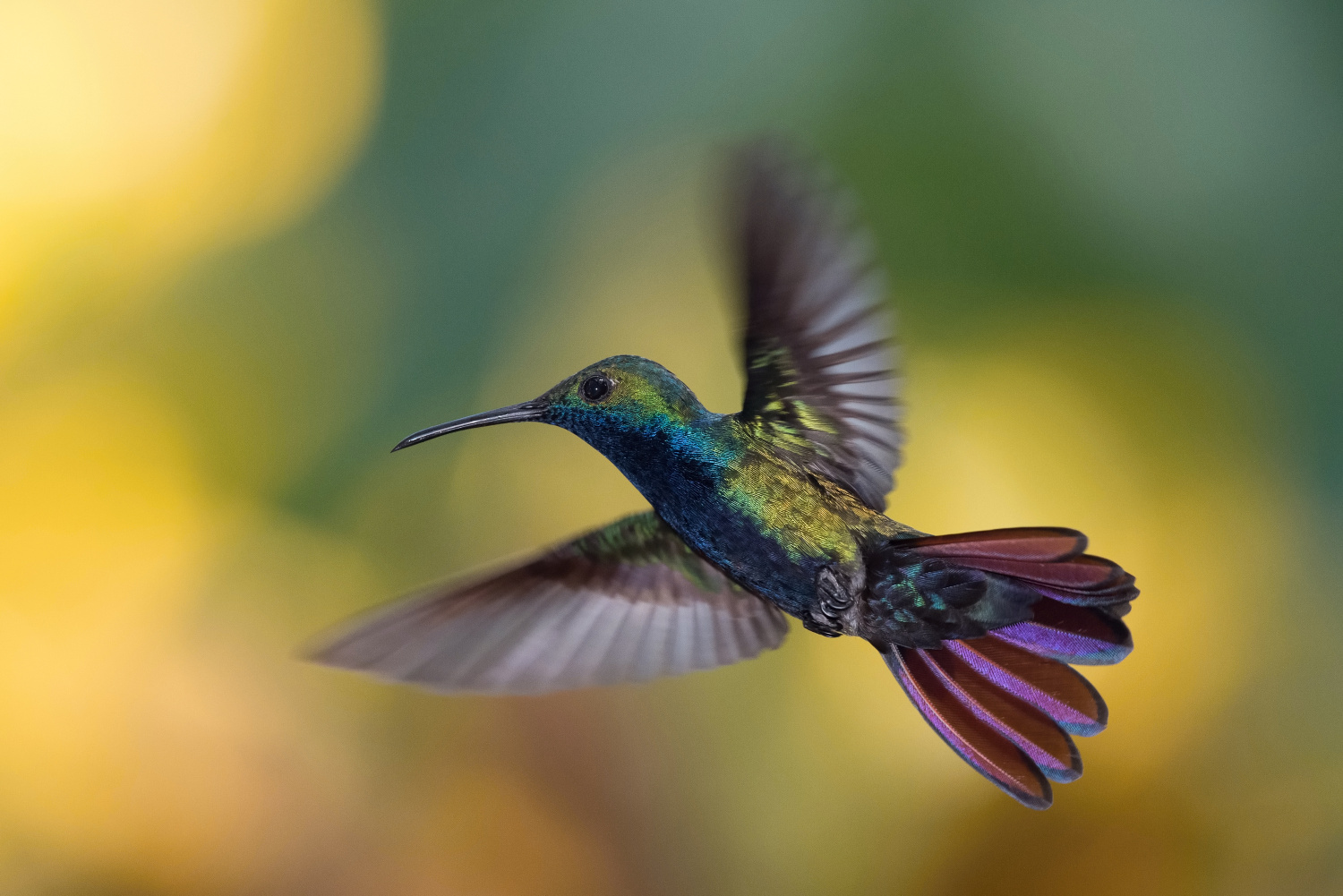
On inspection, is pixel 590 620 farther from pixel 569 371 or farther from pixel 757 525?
pixel 569 371

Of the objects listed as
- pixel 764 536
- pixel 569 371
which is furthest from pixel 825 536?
pixel 569 371

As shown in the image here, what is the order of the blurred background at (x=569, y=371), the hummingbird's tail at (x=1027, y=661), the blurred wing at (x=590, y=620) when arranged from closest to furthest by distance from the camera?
A: 1. the hummingbird's tail at (x=1027, y=661)
2. the blurred wing at (x=590, y=620)
3. the blurred background at (x=569, y=371)

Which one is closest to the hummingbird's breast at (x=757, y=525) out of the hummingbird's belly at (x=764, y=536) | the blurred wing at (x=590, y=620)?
the hummingbird's belly at (x=764, y=536)

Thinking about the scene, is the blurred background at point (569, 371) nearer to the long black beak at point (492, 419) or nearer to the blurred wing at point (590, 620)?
the blurred wing at point (590, 620)

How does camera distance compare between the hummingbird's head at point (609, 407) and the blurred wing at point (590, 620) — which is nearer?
the hummingbird's head at point (609, 407)

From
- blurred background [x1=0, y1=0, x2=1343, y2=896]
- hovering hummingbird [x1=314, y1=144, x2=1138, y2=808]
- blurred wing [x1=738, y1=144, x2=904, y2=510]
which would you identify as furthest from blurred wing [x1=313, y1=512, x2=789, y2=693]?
blurred background [x1=0, y1=0, x2=1343, y2=896]

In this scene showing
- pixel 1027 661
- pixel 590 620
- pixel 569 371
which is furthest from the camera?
pixel 569 371

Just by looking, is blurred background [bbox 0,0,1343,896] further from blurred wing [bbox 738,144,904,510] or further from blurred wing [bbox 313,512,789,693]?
blurred wing [bbox 738,144,904,510]

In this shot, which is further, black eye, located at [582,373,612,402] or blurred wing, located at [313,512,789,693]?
blurred wing, located at [313,512,789,693]
